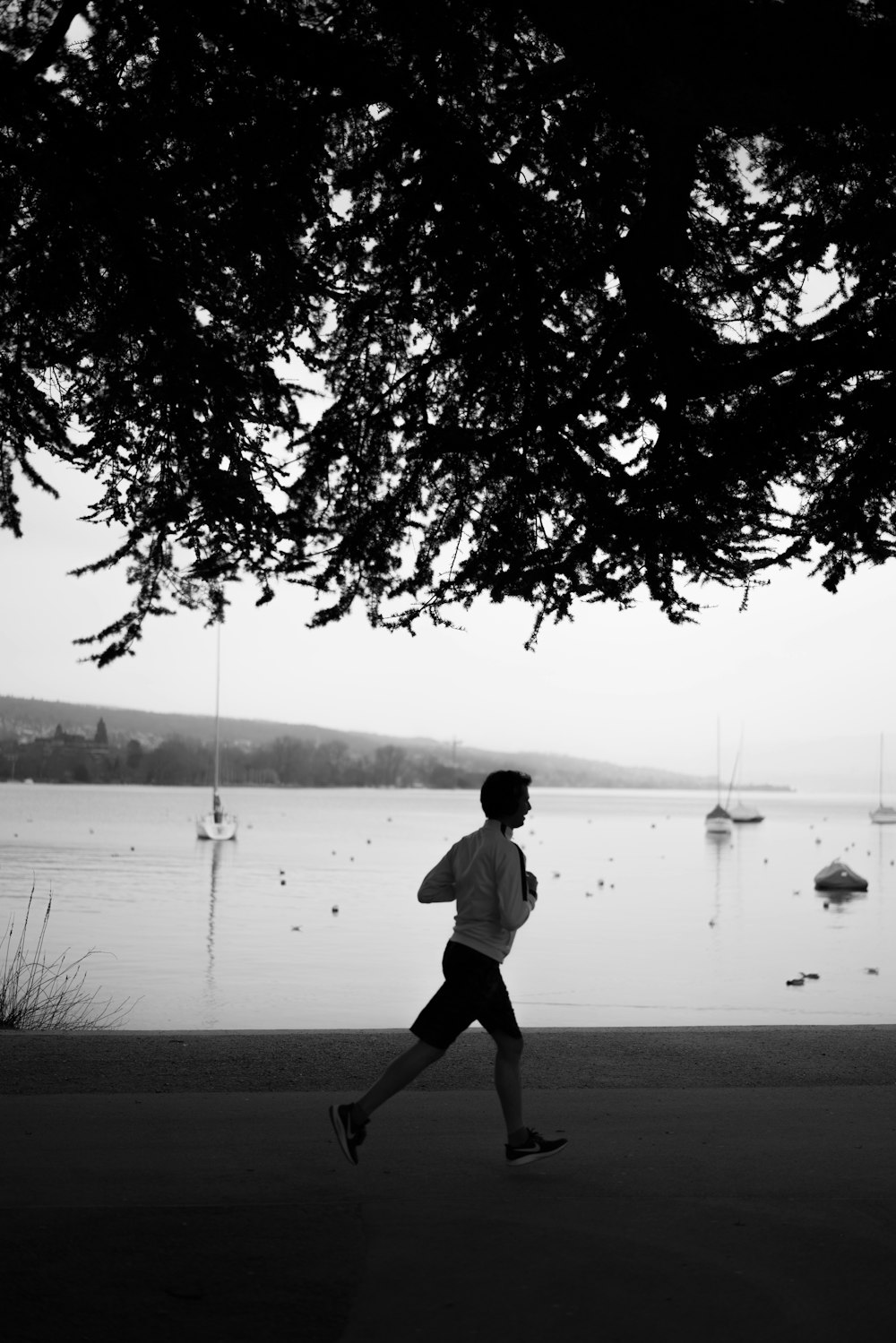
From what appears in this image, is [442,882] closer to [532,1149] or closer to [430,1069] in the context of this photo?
[532,1149]

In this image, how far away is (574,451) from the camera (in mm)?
8328

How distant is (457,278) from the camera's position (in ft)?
26.1

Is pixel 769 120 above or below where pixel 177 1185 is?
above

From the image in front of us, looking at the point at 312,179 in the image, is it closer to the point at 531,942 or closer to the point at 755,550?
the point at 755,550

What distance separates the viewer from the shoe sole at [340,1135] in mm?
5793

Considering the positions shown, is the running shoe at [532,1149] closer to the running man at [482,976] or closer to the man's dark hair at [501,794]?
Result: the running man at [482,976]

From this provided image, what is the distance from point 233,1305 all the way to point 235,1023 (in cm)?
1524

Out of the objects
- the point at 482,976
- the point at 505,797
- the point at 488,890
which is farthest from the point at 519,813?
the point at 482,976

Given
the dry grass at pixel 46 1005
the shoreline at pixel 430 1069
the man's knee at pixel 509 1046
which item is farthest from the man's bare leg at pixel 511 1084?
the dry grass at pixel 46 1005

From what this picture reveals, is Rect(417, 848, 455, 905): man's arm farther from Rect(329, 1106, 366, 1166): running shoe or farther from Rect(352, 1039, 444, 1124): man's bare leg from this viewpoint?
Rect(329, 1106, 366, 1166): running shoe

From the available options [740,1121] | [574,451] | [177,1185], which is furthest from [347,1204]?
[574,451]

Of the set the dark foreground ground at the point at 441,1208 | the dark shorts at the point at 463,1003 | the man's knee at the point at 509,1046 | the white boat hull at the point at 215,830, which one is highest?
the dark shorts at the point at 463,1003

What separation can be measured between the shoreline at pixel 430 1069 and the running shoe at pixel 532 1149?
1825 mm

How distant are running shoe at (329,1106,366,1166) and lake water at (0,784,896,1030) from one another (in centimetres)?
1190
